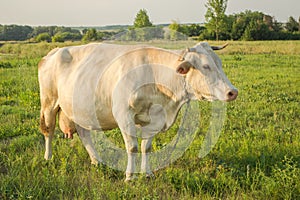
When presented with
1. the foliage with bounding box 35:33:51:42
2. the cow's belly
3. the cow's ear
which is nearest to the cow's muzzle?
the cow's ear

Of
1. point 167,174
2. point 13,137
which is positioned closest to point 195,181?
point 167,174

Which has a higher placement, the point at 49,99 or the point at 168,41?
the point at 168,41

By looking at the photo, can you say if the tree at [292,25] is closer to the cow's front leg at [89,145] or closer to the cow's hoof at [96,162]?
the cow's front leg at [89,145]

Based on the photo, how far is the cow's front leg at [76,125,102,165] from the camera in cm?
509

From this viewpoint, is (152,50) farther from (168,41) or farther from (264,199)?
(264,199)

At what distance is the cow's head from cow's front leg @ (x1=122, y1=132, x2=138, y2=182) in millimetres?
966

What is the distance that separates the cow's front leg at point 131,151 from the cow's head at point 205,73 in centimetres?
97

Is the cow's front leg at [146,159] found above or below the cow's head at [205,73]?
below

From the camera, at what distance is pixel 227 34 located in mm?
62594

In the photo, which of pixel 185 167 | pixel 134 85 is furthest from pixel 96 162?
pixel 134 85

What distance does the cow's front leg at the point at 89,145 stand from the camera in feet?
16.7

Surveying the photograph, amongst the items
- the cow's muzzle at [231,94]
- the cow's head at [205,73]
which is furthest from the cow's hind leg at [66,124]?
the cow's muzzle at [231,94]

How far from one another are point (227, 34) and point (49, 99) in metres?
60.5

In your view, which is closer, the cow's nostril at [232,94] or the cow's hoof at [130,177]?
the cow's nostril at [232,94]
